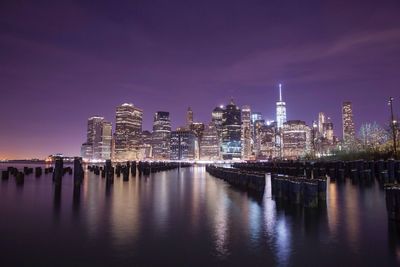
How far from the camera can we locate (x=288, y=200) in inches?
971

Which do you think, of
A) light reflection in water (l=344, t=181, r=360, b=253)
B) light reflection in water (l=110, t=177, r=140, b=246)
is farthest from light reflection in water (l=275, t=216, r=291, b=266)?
light reflection in water (l=110, t=177, r=140, b=246)

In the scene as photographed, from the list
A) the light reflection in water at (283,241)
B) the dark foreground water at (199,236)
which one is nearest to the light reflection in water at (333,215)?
the dark foreground water at (199,236)

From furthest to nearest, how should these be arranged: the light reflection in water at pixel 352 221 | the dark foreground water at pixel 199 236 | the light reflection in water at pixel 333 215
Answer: the light reflection in water at pixel 333 215 → the light reflection in water at pixel 352 221 → the dark foreground water at pixel 199 236

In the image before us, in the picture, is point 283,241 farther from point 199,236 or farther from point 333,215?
point 333,215

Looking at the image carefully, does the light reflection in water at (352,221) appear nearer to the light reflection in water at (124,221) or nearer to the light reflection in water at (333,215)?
the light reflection in water at (333,215)

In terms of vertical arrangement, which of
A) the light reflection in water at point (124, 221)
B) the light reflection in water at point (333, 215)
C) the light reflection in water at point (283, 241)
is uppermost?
the light reflection in water at point (333, 215)

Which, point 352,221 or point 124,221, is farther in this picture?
point 124,221

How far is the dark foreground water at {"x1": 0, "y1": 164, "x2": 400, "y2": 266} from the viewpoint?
11.2 metres

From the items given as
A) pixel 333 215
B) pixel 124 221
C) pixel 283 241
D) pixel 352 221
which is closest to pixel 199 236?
pixel 283 241

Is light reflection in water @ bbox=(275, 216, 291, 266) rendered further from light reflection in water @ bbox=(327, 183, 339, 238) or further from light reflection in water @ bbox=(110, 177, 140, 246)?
light reflection in water @ bbox=(110, 177, 140, 246)

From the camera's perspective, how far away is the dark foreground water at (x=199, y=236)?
11234mm

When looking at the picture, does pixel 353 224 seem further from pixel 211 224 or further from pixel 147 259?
pixel 147 259

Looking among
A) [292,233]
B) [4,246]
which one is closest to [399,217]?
[292,233]

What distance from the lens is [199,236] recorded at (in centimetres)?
1453
